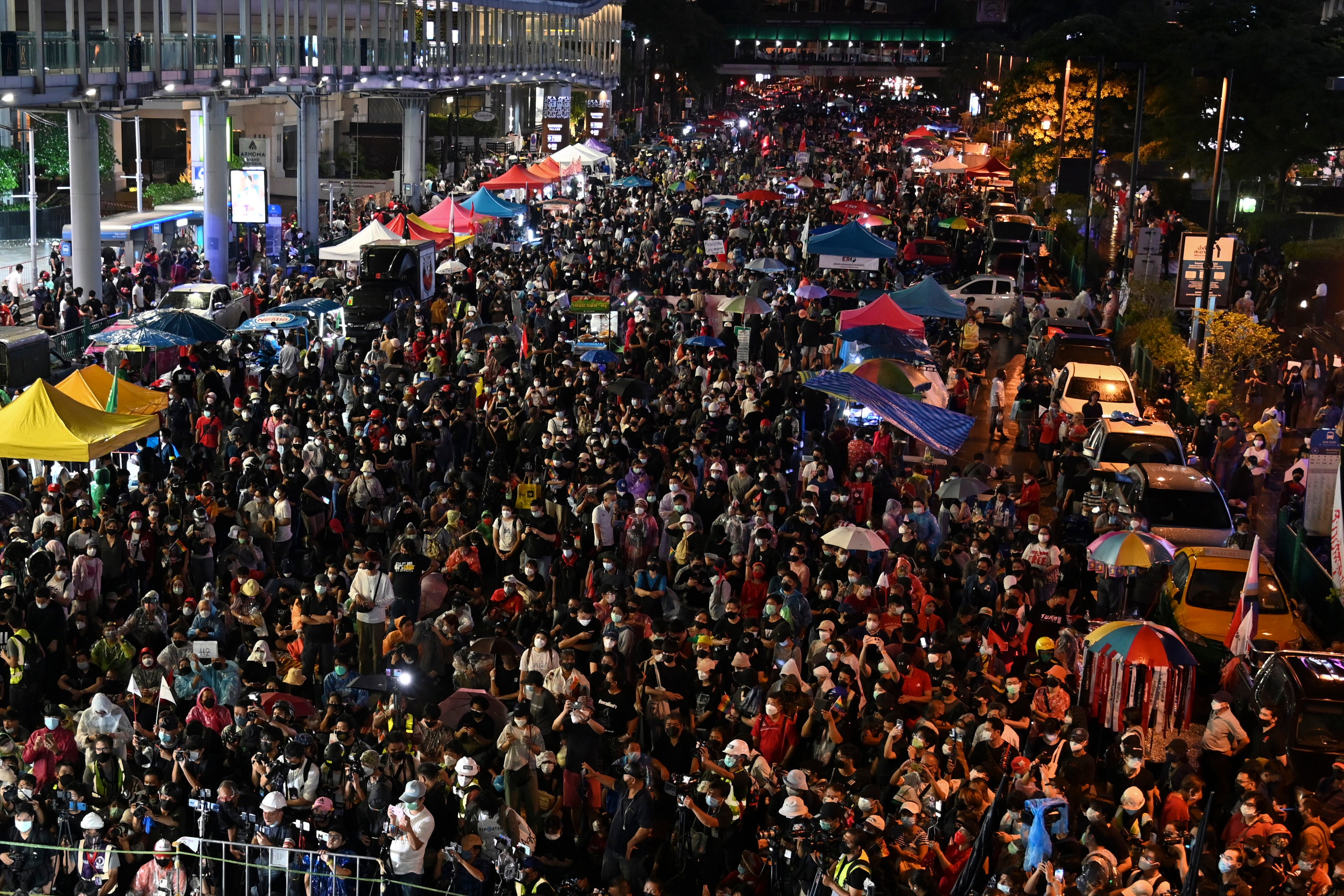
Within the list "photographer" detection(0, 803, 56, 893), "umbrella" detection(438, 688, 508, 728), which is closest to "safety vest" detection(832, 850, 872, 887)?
"umbrella" detection(438, 688, 508, 728)

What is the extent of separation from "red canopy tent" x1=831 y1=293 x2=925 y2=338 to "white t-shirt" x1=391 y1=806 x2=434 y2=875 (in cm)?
1470

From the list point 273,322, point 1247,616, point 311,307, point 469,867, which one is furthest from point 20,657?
point 311,307

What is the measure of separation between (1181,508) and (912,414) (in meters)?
3.18

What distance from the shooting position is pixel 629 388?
2105 cm

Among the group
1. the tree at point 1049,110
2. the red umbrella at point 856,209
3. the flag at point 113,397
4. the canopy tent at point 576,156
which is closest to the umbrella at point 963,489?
the flag at point 113,397

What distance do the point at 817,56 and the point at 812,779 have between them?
519 ft

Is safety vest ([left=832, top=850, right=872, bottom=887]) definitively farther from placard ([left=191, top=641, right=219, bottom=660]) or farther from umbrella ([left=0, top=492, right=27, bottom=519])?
umbrella ([left=0, top=492, right=27, bottom=519])

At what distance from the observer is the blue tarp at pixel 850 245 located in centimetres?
3039

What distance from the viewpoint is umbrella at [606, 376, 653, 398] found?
21.0 m

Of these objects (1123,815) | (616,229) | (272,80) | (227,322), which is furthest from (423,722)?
(272,80)

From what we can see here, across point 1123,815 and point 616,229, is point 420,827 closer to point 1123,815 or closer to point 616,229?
point 1123,815

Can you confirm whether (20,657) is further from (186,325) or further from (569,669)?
(186,325)

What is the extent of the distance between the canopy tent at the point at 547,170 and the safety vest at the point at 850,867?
38.4 m

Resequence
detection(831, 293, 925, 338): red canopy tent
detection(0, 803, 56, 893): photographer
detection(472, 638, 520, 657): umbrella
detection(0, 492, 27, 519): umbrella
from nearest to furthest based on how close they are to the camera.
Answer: detection(0, 803, 56, 893): photographer
detection(472, 638, 520, 657): umbrella
detection(0, 492, 27, 519): umbrella
detection(831, 293, 925, 338): red canopy tent
